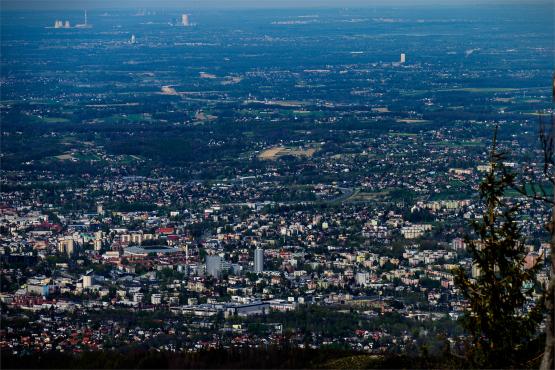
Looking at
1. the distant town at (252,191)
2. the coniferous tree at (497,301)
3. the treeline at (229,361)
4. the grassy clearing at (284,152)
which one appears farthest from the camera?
the grassy clearing at (284,152)

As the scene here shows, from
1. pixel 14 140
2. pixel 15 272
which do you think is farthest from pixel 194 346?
pixel 14 140

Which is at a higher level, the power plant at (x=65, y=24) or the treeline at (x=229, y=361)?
the treeline at (x=229, y=361)

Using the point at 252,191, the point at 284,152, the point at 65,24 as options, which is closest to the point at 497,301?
the point at 252,191

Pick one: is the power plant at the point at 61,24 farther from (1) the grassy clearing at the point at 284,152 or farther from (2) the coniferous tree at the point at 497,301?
(2) the coniferous tree at the point at 497,301

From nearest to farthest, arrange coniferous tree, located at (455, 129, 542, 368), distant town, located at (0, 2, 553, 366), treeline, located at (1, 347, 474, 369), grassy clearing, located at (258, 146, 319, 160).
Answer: coniferous tree, located at (455, 129, 542, 368)
treeline, located at (1, 347, 474, 369)
distant town, located at (0, 2, 553, 366)
grassy clearing, located at (258, 146, 319, 160)

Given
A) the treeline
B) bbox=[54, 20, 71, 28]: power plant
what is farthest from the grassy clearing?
bbox=[54, 20, 71, 28]: power plant

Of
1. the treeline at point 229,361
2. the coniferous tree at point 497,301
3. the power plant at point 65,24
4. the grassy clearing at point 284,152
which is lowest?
the grassy clearing at point 284,152

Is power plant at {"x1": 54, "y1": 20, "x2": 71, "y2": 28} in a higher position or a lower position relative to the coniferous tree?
lower

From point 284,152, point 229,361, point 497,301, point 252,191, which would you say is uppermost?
point 497,301

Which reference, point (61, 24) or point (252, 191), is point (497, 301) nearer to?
point (252, 191)

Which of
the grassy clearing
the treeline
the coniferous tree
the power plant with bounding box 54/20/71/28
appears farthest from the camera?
the power plant with bounding box 54/20/71/28

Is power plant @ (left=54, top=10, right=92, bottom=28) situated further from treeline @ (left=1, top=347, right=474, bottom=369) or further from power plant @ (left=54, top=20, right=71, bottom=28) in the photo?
treeline @ (left=1, top=347, right=474, bottom=369)

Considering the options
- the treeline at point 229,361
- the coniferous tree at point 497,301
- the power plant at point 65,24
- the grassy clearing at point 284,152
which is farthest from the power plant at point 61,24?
the coniferous tree at point 497,301
